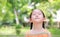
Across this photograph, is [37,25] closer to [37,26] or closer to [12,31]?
[37,26]

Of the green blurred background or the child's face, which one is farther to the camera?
the green blurred background

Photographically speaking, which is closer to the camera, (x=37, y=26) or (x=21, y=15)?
(x=37, y=26)

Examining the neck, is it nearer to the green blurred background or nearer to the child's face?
the child's face

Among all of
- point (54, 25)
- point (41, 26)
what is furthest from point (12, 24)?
point (41, 26)

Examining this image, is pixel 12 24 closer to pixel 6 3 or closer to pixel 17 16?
pixel 17 16

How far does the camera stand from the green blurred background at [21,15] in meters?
2.84

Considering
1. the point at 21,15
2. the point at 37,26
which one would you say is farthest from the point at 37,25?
the point at 21,15

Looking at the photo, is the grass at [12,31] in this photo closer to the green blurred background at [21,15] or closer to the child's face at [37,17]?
the green blurred background at [21,15]

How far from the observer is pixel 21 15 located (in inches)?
113

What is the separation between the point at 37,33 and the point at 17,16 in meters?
2.12

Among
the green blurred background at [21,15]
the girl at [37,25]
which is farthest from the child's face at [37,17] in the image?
the green blurred background at [21,15]

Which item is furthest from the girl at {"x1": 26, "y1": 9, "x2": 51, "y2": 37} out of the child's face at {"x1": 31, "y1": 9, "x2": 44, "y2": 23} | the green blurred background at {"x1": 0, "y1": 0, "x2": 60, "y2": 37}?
the green blurred background at {"x1": 0, "y1": 0, "x2": 60, "y2": 37}

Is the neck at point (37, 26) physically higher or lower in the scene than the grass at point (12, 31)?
higher

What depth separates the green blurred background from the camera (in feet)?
9.32
